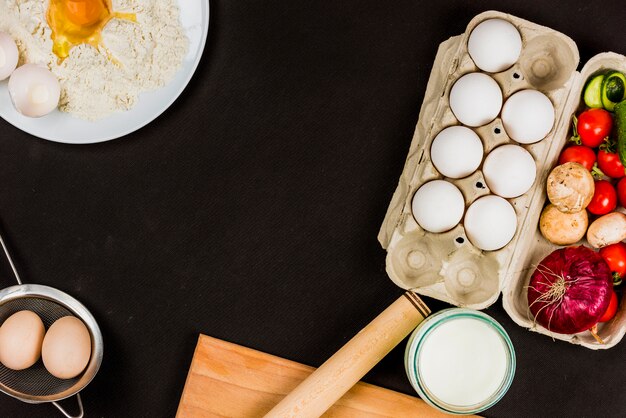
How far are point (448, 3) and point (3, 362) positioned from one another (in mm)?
762

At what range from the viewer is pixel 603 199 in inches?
32.0

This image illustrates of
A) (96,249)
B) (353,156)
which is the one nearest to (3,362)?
(96,249)

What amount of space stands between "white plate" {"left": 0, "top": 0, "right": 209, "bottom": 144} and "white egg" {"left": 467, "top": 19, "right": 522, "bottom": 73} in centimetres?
34

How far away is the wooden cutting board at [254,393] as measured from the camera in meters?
0.85

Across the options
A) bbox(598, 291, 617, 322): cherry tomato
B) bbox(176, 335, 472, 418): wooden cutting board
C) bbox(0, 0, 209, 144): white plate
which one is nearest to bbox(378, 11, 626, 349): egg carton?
bbox(598, 291, 617, 322): cherry tomato

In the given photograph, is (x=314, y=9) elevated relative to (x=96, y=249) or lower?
elevated

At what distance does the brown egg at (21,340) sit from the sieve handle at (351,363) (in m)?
0.32

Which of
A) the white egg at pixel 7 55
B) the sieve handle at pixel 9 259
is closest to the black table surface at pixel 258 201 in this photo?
the sieve handle at pixel 9 259

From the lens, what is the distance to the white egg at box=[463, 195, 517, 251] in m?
0.75

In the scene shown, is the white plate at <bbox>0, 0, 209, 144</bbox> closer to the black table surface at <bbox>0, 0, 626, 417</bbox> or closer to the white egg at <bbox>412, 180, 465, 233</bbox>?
the black table surface at <bbox>0, 0, 626, 417</bbox>

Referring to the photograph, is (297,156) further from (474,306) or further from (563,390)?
(563,390)

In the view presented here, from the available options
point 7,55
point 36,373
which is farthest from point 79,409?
point 7,55

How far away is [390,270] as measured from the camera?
0.80 m

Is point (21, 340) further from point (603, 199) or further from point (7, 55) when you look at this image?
point (603, 199)
